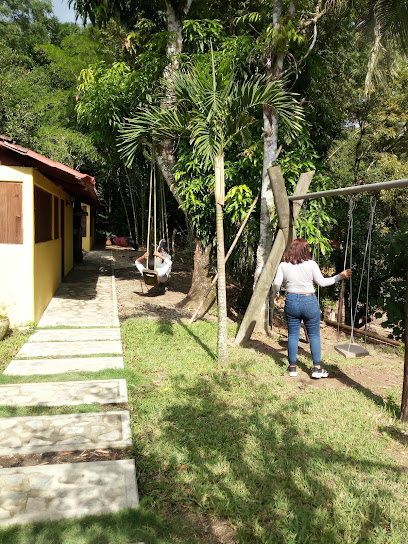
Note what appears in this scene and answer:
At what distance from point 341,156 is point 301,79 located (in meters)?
13.4

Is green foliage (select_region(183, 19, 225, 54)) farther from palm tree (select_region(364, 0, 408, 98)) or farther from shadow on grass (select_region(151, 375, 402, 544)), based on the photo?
shadow on grass (select_region(151, 375, 402, 544))

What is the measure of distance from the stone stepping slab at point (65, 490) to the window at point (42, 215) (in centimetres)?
514

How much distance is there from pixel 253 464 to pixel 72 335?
4.34m

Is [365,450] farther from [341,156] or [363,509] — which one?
[341,156]

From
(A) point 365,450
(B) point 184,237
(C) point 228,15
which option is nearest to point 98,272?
(B) point 184,237

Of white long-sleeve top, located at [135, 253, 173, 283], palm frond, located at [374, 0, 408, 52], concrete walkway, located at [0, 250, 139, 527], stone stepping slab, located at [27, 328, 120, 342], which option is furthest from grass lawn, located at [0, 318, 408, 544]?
palm frond, located at [374, 0, 408, 52]

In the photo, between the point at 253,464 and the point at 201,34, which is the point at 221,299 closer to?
the point at 253,464

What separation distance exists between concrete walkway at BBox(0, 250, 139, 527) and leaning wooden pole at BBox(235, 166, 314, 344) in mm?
1994

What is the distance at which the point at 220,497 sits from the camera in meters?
2.95

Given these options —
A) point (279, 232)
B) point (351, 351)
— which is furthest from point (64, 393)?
point (279, 232)

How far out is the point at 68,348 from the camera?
6.21m

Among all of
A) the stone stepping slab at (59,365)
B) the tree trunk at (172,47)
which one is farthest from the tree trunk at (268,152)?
the stone stepping slab at (59,365)

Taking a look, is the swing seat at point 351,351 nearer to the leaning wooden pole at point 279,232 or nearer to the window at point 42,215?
the leaning wooden pole at point 279,232

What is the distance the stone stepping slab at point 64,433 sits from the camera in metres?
3.53
